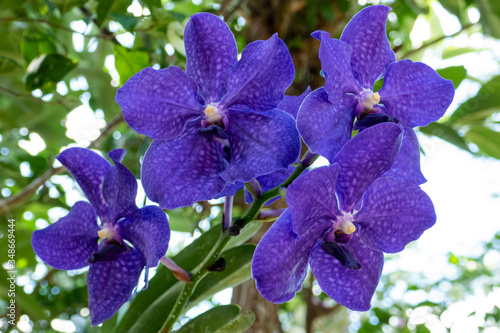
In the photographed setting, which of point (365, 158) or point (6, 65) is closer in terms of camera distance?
point (365, 158)

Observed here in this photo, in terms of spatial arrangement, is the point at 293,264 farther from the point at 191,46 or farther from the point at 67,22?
the point at 67,22

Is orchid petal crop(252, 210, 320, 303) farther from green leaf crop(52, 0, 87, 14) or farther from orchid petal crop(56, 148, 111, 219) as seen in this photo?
green leaf crop(52, 0, 87, 14)

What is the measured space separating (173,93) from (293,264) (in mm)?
286

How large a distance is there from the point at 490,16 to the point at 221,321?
1138mm

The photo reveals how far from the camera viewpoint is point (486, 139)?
52.8 inches

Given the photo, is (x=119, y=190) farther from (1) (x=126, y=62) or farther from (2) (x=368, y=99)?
(1) (x=126, y=62)

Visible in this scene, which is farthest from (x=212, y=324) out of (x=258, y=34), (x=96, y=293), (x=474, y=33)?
(x=474, y=33)

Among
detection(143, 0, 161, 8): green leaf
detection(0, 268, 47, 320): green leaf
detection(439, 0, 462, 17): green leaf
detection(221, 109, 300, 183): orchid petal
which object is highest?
detection(143, 0, 161, 8): green leaf

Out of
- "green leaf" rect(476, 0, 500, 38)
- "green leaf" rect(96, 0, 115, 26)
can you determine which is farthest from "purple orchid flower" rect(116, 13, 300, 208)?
"green leaf" rect(476, 0, 500, 38)

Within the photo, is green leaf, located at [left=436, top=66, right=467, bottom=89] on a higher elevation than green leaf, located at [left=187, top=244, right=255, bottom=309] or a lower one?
higher

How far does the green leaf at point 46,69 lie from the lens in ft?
3.47

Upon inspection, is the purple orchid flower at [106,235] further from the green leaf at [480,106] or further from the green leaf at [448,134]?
the green leaf at [480,106]

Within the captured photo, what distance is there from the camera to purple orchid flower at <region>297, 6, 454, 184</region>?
0.64m

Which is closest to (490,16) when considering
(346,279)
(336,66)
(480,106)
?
(480,106)
